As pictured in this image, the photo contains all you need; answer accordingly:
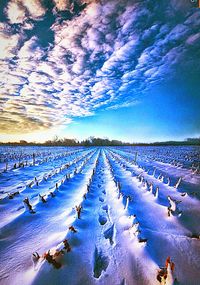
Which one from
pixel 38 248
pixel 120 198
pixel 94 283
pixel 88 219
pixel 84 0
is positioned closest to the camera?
pixel 94 283

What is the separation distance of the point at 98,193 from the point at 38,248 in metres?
2.25

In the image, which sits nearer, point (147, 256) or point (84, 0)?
point (147, 256)

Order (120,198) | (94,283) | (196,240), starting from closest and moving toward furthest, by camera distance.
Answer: (94,283) → (196,240) → (120,198)

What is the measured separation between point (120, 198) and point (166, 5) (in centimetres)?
538

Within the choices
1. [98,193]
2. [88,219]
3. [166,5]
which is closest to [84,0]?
[166,5]

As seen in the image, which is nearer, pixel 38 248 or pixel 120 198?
pixel 38 248

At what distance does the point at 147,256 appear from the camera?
1981mm

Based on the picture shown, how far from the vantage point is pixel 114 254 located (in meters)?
2.05

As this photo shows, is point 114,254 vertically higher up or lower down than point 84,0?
lower down

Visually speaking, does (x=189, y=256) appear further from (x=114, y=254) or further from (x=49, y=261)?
(x=49, y=261)

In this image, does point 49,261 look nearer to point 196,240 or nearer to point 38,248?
point 38,248

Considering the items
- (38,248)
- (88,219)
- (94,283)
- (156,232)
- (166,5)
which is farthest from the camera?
(166,5)

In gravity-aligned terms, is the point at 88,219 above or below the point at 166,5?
below

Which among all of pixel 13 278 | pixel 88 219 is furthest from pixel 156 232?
pixel 13 278
